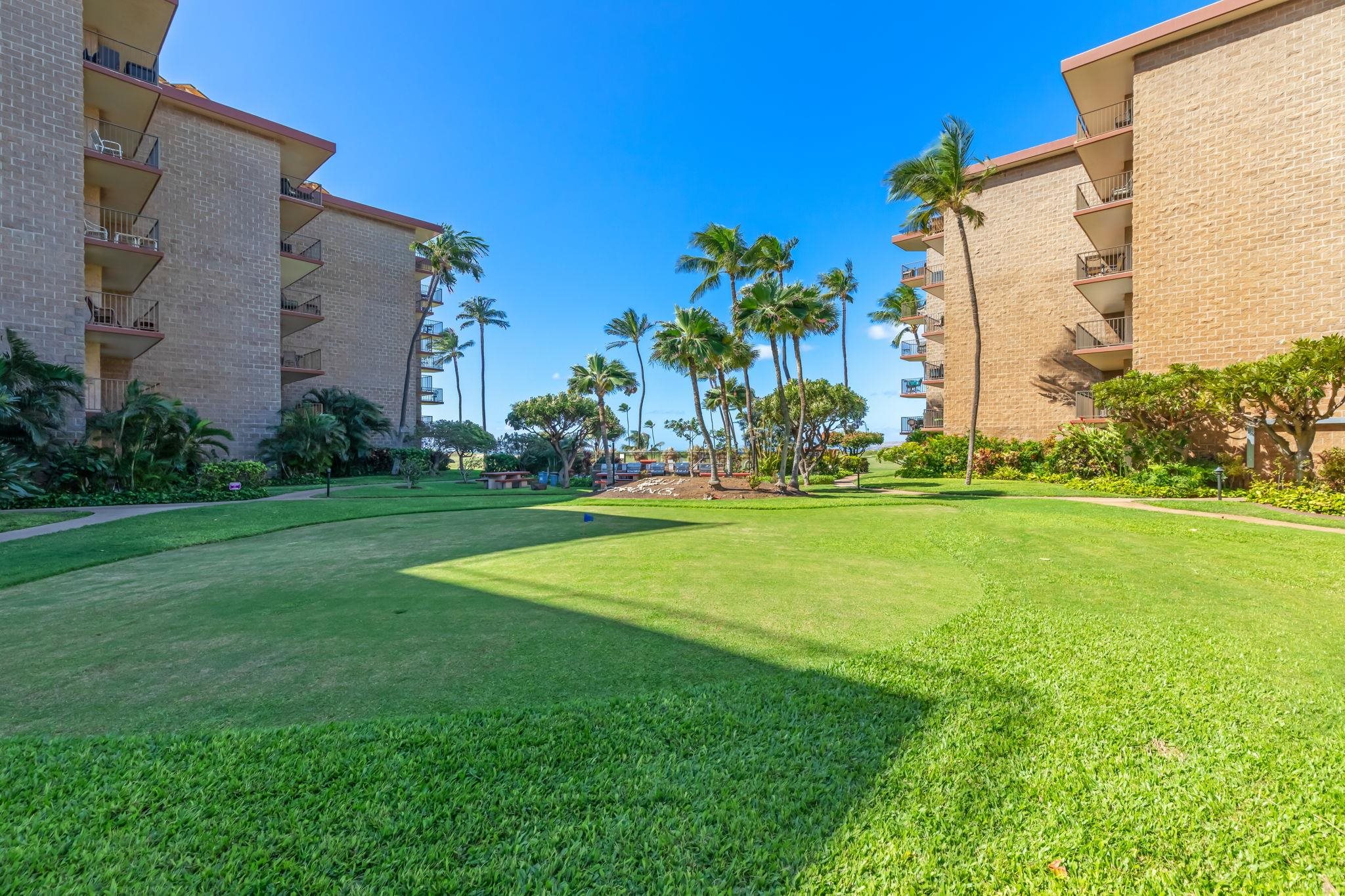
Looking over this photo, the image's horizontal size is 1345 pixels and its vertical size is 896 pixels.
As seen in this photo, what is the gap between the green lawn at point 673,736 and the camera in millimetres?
1937

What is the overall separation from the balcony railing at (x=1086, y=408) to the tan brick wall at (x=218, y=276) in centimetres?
3442

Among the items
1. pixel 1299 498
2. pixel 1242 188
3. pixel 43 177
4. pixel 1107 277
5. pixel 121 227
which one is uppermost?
pixel 121 227

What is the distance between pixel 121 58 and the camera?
18.9 m

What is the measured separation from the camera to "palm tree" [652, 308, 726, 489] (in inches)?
823

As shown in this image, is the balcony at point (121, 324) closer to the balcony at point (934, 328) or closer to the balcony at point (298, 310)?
the balcony at point (298, 310)

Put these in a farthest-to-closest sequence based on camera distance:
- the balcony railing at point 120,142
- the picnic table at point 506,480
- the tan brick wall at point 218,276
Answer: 1. the picnic table at point 506,480
2. the tan brick wall at point 218,276
3. the balcony railing at point 120,142

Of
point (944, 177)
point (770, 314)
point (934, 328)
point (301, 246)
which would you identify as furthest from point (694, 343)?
point (301, 246)

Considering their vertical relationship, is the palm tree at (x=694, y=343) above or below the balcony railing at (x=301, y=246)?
below

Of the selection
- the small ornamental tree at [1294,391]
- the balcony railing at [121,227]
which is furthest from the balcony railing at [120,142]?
the small ornamental tree at [1294,391]

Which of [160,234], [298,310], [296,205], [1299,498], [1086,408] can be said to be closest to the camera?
[1299,498]

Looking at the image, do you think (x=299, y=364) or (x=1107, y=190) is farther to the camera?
(x=299, y=364)

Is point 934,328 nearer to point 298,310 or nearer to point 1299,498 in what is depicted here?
point 1299,498

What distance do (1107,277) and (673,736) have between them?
83.3 ft

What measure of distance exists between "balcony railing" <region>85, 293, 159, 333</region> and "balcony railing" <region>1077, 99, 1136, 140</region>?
35.7 m
